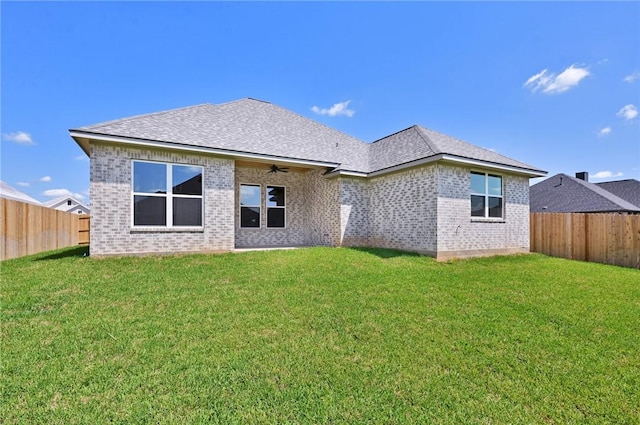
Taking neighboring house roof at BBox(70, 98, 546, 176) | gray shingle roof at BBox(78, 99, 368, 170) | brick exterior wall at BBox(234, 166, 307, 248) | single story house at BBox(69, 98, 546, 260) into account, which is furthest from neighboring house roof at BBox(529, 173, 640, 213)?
brick exterior wall at BBox(234, 166, 307, 248)

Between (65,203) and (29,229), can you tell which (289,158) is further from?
(65,203)

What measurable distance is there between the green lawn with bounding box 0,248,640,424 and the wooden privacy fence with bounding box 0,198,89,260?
14.0ft

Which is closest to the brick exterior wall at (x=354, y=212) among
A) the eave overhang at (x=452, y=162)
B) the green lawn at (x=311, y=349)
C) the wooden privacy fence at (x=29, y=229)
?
the eave overhang at (x=452, y=162)

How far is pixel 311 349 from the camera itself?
12.1 ft

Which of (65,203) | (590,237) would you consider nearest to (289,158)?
(590,237)

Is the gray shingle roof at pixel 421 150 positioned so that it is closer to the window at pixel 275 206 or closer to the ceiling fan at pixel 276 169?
the ceiling fan at pixel 276 169

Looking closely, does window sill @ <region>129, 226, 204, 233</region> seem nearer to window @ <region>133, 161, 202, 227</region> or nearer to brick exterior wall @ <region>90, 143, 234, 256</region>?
brick exterior wall @ <region>90, 143, 234, 256</region>

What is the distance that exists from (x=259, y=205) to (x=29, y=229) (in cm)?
863

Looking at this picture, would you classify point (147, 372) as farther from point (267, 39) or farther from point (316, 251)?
point (267, 39)

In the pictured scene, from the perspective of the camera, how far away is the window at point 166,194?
8.80 meters

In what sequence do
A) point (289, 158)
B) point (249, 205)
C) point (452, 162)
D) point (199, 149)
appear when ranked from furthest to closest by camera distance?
point (249, 205) < point (289, 158) < point (452, 162) < point (199, 149)

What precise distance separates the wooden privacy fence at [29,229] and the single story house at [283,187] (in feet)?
12.2

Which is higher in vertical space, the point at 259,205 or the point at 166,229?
the point at 259,205

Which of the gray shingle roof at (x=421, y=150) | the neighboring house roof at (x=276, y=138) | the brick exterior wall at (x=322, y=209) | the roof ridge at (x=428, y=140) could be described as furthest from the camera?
the brick exterior wall at (x=322, y=209)
